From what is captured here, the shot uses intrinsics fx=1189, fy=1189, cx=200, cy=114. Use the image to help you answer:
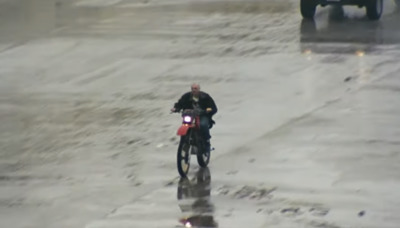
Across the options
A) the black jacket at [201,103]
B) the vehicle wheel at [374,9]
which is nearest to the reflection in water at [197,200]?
the black jacket at [201,103]

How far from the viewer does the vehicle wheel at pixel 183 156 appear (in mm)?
18734

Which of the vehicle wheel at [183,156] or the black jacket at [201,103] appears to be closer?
the vehicle wheel at [183,156]

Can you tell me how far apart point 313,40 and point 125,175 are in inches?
538

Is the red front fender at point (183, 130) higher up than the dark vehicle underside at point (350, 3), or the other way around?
the red front fender at point (183, 130)

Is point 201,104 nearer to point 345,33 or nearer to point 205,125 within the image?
point 205,125

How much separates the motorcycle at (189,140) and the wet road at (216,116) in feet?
0.89

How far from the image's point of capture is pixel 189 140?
19.2m

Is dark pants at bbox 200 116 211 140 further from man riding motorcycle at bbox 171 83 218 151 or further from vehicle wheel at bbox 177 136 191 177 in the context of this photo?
vehicle wheel at bbox 177 136 191 177

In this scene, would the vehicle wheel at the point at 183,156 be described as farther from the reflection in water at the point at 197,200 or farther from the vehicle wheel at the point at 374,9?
the vehicle wheel at the point at 374,9

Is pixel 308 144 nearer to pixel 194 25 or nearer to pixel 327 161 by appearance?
pixel 327 161

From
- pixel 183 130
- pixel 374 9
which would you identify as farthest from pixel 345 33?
pixel 183 130

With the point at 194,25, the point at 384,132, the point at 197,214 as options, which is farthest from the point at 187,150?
the point at 194,25

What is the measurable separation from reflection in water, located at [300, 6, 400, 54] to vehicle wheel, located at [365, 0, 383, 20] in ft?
0.64

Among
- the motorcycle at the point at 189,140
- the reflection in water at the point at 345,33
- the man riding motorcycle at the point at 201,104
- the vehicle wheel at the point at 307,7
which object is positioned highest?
the man riding motorcycle at the point at 201,104
